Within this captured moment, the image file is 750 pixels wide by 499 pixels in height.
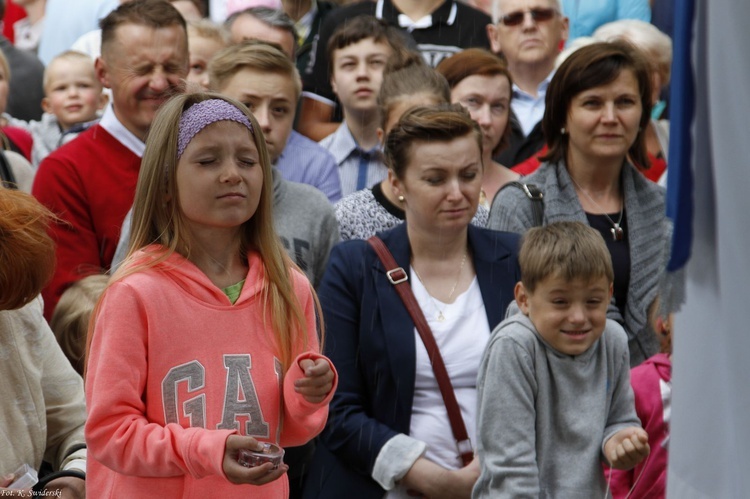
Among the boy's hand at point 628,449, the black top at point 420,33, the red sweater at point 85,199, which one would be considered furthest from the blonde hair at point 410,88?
the boy's hand at point 628,449

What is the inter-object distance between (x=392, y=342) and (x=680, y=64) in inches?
106

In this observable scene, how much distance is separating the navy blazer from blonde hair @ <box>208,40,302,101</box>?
53.9 inches

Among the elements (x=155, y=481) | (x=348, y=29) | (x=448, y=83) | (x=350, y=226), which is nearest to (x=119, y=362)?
(x=155, y=481)

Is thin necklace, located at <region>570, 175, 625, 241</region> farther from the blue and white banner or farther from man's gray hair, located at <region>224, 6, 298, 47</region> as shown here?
the blue and white banner

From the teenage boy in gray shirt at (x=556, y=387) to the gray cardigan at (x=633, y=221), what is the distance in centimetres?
95

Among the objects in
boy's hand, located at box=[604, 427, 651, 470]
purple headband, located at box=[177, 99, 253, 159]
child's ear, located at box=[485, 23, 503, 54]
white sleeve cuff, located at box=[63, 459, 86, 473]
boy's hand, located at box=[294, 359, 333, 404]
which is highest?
child's ear, located at box=[485, 23, 503, 54]

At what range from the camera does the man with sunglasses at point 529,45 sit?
8.20 metres

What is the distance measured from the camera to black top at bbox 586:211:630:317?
18.6ft

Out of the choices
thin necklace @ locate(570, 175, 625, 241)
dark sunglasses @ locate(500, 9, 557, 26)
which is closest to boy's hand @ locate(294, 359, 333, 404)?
thin necklace @ locate(570, 175, 625, 241)

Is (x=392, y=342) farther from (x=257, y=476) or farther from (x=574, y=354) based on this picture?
(x=257, y=476)

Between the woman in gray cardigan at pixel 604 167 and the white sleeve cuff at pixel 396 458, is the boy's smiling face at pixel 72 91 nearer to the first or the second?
the woman in gray cardigan at pixel 604 167

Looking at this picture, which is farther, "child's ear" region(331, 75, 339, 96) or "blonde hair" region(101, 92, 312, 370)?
"child's ear" region(331, 75, 339, 96)

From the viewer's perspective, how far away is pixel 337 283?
17.3 ft

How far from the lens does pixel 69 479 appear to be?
4031 millimetres
